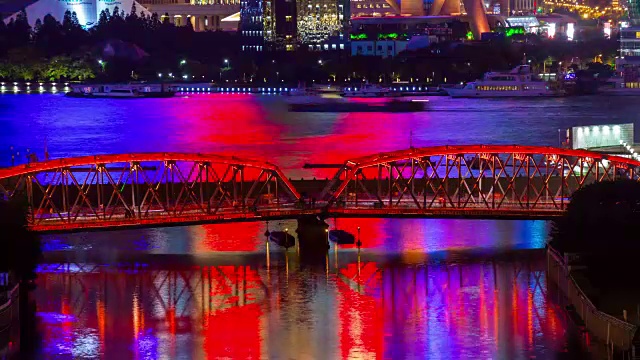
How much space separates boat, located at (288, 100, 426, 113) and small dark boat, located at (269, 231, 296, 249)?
4122 cm

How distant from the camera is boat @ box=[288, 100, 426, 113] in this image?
69.1 m

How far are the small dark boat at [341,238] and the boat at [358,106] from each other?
41087 mm

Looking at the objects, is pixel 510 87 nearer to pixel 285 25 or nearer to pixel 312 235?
pixel 285 25

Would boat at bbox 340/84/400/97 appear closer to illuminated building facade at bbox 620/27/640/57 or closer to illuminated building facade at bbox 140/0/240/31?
illuminated building facade at bbox 620/27/640/57

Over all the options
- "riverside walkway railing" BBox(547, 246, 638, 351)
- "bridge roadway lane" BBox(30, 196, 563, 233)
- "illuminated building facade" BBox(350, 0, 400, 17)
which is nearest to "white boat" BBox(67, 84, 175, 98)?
"illuminated building facade" BBox(350, 0, 400, 17)

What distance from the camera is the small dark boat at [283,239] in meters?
27.0

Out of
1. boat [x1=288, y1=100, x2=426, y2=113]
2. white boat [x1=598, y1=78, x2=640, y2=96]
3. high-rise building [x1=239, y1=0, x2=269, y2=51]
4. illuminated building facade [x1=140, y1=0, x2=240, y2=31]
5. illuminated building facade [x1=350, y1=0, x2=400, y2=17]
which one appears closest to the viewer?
boat [x1=288, y1=100, x2=426, y2=113]

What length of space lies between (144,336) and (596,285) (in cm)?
559

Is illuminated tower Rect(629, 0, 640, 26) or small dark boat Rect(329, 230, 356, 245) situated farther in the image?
illuminated tower Rect(629, 0, 640, 26)

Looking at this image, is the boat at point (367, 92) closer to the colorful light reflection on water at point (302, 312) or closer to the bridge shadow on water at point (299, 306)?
the bridge shadow on water at point (299, 306)

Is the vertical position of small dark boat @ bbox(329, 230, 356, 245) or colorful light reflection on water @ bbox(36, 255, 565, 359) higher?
small dark boat @ bbox(329, 230, 356, 245)

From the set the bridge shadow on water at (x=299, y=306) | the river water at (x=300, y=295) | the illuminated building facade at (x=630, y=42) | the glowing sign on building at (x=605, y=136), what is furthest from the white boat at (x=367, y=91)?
the bridge shadow on water at (x=299, y=306)

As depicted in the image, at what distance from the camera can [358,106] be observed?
71.6m

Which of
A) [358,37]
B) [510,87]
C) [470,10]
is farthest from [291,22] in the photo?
[510,87]
